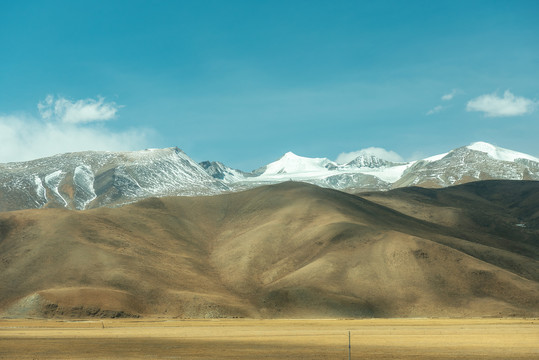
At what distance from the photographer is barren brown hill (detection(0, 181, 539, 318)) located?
12925cm

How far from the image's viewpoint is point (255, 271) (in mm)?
160000

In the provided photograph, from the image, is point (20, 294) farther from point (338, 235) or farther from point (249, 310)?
point (338, 235)

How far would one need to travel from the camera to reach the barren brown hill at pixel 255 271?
12925cm

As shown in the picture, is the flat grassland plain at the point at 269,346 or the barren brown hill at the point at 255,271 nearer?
the flat grassland plain at the point at 269,346

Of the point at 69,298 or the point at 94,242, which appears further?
the point at 94,242

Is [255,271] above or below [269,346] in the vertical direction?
above

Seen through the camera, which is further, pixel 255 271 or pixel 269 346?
pixel 255 271

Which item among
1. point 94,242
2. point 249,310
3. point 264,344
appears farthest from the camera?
point 94,242

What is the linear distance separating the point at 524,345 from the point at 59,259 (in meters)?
122

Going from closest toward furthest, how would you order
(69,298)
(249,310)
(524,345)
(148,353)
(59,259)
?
(148,353), (524,345), (69,298), (249,310), (59,259)

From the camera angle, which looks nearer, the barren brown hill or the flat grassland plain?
the flat grassland plain

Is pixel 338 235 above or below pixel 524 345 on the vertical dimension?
above

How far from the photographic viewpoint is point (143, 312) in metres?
129

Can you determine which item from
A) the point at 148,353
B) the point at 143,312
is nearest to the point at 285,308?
the point at 143,312
